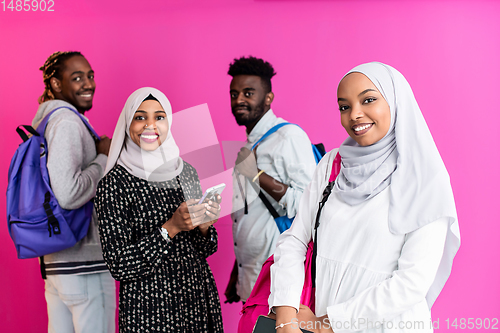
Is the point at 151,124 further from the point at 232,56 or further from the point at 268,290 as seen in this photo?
the point at 232,56

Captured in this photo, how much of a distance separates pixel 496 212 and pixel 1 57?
4031 millimetres

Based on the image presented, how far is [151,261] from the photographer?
1703 millimetres

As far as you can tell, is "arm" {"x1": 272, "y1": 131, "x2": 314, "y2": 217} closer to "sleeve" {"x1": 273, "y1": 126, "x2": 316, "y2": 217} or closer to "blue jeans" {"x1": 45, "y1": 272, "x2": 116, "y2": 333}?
"sleeve" {"x1": 273, "y1": 126, "x2": 316, "y2": 217}

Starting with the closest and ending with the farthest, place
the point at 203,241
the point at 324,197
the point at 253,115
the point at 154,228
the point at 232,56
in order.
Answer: the point at 324,197, the point at 154,228, the point at 203,241, the point at 253,115, the point at 232,56

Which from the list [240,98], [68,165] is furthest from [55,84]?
[240,98]

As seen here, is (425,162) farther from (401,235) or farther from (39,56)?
(39,56)

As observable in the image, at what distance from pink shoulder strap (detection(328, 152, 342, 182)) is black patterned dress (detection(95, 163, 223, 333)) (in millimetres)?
779

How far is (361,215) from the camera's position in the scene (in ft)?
4.14

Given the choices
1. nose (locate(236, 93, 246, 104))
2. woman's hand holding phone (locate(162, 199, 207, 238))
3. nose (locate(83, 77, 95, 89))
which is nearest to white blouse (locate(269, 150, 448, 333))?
woman's hand holding phone (locate(162, 199, 207, 238))

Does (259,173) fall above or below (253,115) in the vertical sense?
below

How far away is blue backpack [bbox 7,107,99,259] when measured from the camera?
2148mm

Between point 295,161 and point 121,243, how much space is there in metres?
1.01

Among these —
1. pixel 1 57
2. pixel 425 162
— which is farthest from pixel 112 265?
pixel 1 57

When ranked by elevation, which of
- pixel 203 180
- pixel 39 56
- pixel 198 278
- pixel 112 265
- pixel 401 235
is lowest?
pixel 198 278
